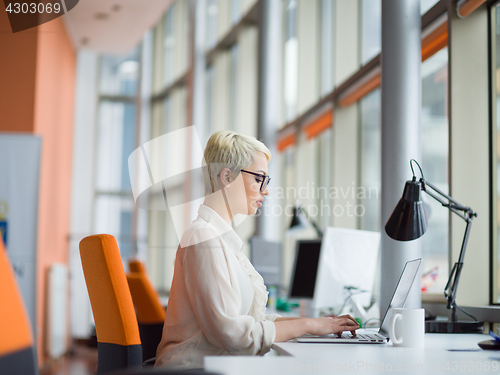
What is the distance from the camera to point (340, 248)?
8.33 ft

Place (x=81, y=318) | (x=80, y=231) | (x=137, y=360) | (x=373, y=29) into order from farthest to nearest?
(x=80, y=231) → (x=81, y=318) → (x=373, y=29) → (x=137, y=360)

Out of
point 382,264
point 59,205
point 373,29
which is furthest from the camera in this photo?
point 59,205

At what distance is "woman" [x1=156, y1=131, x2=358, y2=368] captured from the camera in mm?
1365

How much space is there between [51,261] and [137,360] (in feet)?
14.9

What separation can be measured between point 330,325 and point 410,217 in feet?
1.53

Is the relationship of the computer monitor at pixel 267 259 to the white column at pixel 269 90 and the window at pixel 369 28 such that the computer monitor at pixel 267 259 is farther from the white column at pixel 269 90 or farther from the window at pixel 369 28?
the window at pixel 369 28

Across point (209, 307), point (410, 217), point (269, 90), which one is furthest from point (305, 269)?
point (269, 90)

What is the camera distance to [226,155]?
5.23 feet

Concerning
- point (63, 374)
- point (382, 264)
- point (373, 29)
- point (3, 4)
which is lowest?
point (63, 374)

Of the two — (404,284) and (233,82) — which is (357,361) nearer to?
(404,284)

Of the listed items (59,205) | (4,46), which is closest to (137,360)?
(4,46)

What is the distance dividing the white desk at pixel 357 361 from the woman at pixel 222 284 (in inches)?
3.1

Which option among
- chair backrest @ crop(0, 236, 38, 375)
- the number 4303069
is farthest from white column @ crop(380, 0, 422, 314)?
the number 4303069

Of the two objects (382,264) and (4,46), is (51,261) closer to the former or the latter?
(4,46)
